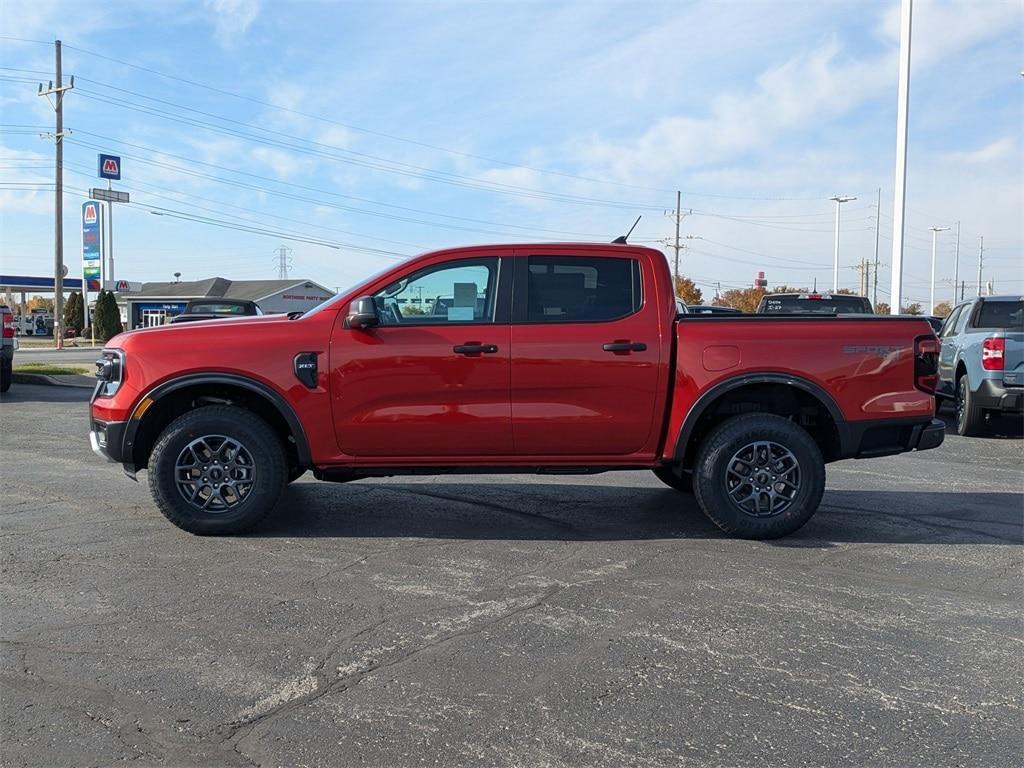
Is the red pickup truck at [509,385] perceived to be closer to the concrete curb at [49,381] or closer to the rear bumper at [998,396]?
the rear bumper at [998,396]

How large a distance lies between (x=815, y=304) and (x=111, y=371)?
11.3 m

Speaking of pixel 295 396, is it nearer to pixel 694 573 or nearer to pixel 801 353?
pixel 694 573

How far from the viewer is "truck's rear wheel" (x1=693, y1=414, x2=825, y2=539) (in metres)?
5.83

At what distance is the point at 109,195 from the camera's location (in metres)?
48.7

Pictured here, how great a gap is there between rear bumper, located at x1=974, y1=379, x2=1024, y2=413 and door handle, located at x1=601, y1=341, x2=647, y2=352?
6.90 meters

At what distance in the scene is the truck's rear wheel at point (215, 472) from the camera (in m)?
5.74

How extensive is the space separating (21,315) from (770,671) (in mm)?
79291

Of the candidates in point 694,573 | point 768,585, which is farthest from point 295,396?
point 768,585

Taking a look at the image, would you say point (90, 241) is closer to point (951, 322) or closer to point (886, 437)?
point (951, 322)

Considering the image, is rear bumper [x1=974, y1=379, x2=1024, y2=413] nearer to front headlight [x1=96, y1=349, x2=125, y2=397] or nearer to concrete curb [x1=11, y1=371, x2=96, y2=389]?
front headlight [x1=96, y1=349, x2=125, y2=397]

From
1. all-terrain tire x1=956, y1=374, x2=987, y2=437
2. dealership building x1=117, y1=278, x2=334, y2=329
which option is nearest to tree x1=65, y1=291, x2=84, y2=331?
dealership building x1=117, y1=278, x2=334, y2=329

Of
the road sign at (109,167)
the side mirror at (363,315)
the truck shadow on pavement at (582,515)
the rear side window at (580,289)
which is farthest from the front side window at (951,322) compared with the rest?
the road sign at (109,167)

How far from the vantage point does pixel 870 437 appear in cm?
598

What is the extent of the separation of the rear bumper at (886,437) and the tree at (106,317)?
151 feet
